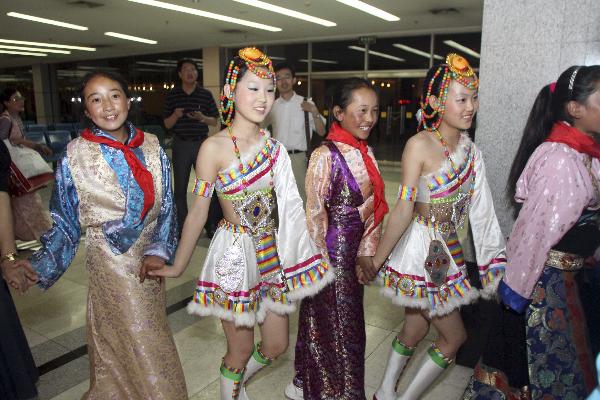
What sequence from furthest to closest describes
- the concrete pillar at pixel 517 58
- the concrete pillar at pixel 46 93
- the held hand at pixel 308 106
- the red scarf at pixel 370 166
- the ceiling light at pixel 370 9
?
1. the concrete pillar at pixel 46 93
2. the ceiling light at pixel 370 9
3. the held hand at pixel 308 106
4. the concrete pillar at pixel 517 58
5. the red scarf at pixel 370 166

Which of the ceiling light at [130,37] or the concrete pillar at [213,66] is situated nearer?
the ceiling light at [130,37]

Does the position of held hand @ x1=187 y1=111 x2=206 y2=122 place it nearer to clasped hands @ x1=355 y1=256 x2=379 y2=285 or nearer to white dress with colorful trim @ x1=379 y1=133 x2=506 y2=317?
clasped hands @ x1=355 y1=256 x2=379 y2=285

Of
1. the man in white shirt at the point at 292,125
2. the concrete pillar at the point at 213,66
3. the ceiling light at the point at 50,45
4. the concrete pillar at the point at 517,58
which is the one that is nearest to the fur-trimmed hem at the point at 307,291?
the concrete pillar at the point at 517,58

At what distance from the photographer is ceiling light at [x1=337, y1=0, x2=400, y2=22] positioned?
7.51 m

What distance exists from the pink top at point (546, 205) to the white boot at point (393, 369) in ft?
2.31

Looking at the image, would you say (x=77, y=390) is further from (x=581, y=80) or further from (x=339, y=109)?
(x=581, y=80)

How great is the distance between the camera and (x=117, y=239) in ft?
5.63

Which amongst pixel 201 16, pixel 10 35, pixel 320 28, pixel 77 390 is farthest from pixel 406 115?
pixel 77 390

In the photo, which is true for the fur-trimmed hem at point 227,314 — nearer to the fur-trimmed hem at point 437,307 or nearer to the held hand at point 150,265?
the held hand at point 150,265

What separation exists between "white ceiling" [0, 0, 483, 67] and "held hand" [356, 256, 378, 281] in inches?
253

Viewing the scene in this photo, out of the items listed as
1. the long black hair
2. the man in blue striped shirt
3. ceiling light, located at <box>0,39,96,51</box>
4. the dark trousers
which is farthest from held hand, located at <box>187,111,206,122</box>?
ceiling light, located at <box>0,39,96,51</box>

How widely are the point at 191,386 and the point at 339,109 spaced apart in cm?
152

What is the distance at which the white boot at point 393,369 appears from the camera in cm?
209

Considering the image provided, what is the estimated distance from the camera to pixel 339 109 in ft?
6.70
